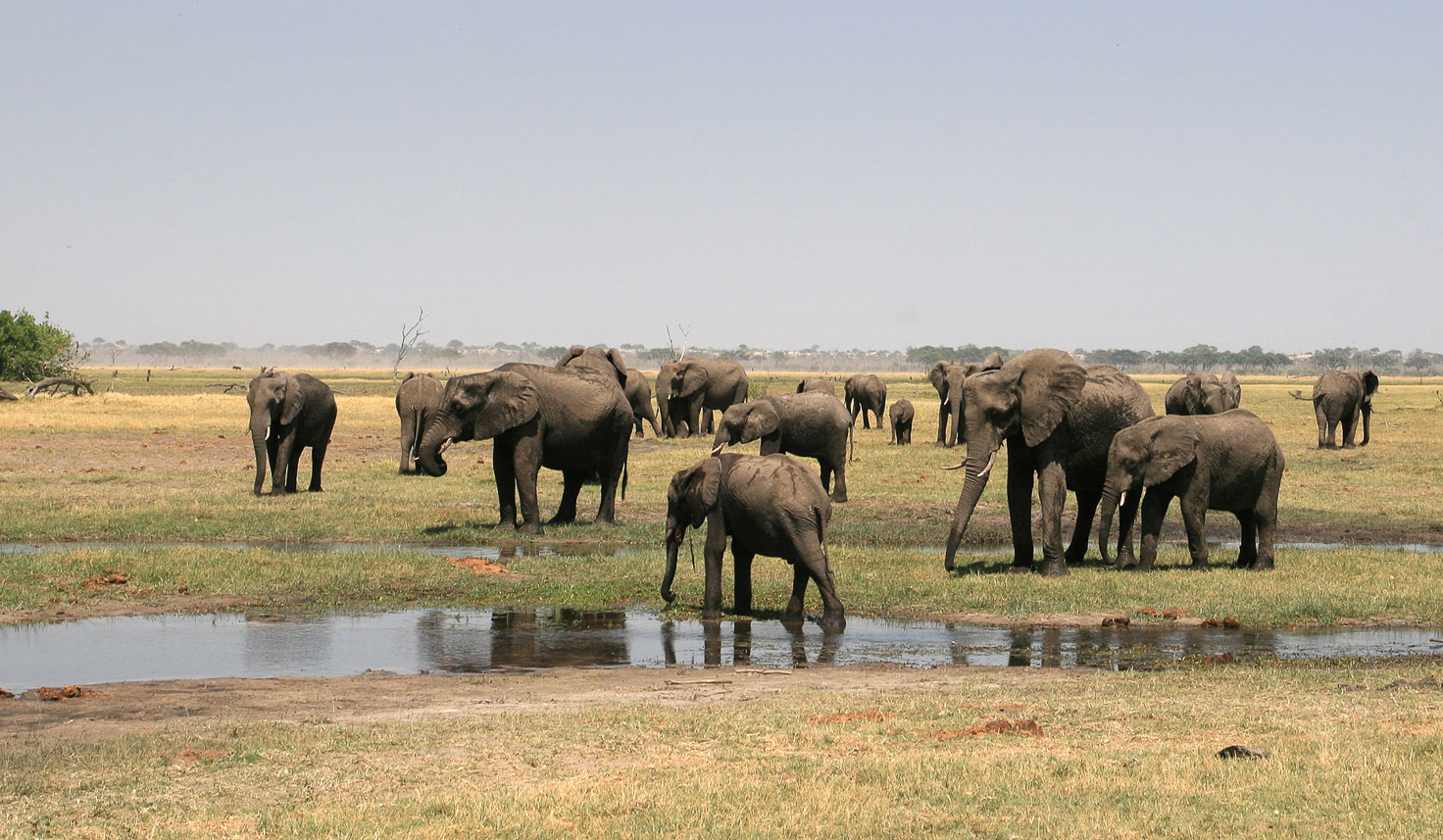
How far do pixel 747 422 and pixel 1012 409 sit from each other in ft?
29.5

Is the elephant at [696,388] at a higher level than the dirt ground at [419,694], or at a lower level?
higher

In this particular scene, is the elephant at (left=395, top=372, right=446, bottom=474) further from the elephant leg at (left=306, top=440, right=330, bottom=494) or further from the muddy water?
the muddy water

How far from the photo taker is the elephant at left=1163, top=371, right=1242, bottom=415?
3506 cm

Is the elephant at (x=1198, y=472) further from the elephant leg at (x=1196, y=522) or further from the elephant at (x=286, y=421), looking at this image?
the elephant at (x=286, y=421)

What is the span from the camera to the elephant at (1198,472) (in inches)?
757

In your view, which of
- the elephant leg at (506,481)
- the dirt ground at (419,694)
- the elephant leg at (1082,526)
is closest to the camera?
the dirt ground at (419,694)

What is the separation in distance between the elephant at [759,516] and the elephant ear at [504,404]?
25.2 ft

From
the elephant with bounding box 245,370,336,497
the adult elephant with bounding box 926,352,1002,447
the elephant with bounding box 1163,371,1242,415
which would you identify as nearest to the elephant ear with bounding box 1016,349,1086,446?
the elephant with bounding box 245,370,336,497

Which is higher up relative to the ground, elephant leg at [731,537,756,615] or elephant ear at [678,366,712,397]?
elephant ear at [678,366,712,397]

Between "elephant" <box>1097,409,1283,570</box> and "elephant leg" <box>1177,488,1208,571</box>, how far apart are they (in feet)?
0.04

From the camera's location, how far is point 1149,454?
1923 centimetres

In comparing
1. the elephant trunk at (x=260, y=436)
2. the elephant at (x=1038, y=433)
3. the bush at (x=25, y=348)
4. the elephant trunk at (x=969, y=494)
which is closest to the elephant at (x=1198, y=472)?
the elephant at (x=1038, y=433)

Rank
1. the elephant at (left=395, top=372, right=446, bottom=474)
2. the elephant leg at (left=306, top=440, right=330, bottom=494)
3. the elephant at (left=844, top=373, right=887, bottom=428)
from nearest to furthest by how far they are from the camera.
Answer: the elephant leg at (left=306, top=440, right=330, bottom=494) → the elephant at (left=395, top=372, right=446, bottom=474) → the elephant at (left=844, top=373, right=887, bottom=428)

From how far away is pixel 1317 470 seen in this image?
117ft
